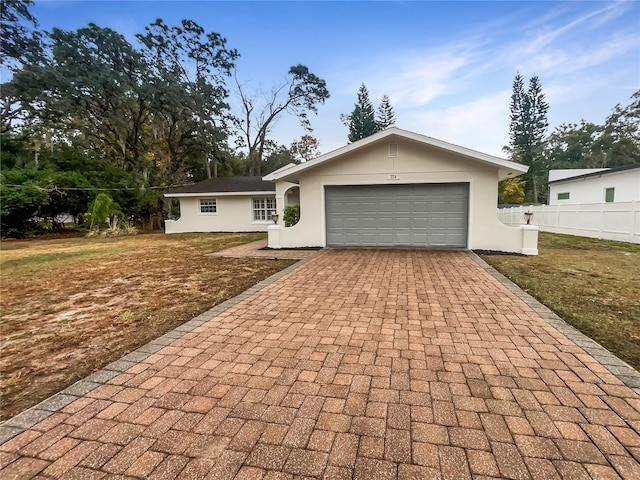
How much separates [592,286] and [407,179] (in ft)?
17.9

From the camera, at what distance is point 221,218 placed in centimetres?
1898

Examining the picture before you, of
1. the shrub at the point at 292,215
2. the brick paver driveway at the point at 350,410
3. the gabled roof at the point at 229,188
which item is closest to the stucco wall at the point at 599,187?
the shrub at the point at 292,215

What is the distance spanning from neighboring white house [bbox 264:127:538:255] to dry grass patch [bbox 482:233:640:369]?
1.33m

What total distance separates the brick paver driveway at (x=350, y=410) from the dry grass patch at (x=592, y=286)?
60cm

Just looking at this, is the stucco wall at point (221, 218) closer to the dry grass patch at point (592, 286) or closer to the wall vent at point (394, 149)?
the wall vent at point (394, 149)

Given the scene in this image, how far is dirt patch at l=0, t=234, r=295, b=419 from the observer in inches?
120

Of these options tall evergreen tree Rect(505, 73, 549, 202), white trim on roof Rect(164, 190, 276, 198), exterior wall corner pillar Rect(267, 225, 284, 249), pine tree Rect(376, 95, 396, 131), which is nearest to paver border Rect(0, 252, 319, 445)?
exterior wall corner pillar Rect(267, 225, 284, 249)

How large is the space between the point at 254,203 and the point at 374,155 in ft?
33.9

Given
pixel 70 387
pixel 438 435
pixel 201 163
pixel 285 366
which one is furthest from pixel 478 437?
pixel 201 163

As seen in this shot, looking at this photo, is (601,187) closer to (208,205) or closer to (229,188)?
(229,188)

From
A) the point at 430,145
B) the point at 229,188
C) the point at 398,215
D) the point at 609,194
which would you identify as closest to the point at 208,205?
the point at 229,188

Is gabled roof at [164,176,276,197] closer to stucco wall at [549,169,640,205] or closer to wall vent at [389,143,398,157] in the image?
wall vent at [389,143,398,157]

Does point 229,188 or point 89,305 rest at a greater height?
point 229,188

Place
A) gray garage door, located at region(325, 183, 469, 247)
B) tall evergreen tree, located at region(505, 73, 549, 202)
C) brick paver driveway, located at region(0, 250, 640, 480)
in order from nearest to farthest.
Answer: brick paver driveway, located at region(0, 250, 640, 480) → gray garage door, located at region(325, 183, 469, 247) → tall evergreen tree, located at region(505, 73, 549, 202)
